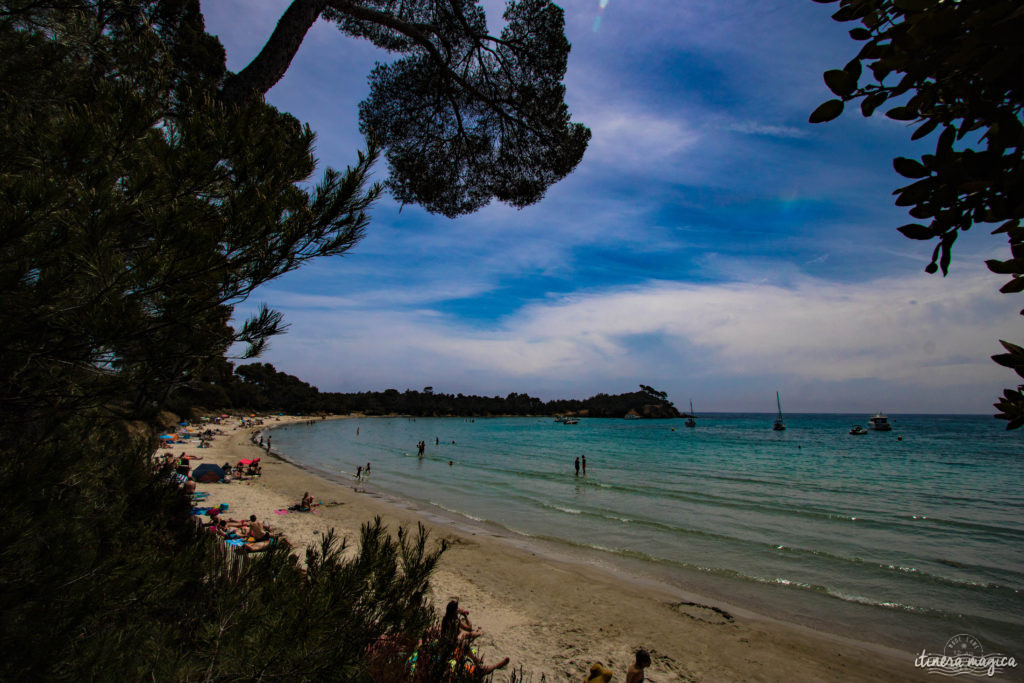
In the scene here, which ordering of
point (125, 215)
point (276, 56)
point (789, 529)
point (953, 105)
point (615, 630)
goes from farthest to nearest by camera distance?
point (789, 529)
point (615, 630)
point (276, 56)
point (125, 215)
point (953, 105)

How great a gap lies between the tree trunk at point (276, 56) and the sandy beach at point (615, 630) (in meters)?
7.16

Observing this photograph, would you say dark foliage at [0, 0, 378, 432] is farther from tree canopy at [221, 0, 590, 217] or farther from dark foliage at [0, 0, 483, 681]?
tree canopy at [221, 0, 590, 217]

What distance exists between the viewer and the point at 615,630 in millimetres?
7699

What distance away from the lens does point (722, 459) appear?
118ft

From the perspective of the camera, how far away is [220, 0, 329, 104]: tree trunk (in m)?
3.60

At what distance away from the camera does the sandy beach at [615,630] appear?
21.6ft

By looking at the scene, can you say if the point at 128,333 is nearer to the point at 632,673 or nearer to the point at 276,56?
the point at 276,56

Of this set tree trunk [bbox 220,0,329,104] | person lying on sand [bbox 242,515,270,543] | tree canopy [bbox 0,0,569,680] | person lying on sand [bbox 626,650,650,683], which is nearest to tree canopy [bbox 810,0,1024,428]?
tree canopy [bbox 0,0,569,680]

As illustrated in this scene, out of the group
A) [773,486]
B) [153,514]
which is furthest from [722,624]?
[773,486]

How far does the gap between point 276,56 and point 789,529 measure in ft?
60.1

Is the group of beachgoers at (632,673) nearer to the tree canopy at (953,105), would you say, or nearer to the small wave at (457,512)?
the tree canopy at (953,105)

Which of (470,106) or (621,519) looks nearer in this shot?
(470,106)

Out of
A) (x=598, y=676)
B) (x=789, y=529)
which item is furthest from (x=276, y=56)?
(x=789, y=529)

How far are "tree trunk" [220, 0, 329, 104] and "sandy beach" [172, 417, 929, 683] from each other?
7.16 m
